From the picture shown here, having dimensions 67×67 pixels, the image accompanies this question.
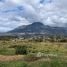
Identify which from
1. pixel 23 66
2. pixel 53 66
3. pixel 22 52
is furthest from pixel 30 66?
pixel 22 52

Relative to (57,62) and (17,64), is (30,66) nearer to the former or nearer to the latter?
(17,64)

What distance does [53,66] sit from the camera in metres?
26.1

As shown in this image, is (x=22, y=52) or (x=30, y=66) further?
(x=22, y=52)

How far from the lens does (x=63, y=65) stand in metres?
26.5

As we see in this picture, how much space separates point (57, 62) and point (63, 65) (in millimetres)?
773

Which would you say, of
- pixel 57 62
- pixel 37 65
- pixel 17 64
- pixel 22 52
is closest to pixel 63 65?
pixel 57 62

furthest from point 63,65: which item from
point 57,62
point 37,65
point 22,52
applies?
point 22,52

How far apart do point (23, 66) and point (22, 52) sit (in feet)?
83.0

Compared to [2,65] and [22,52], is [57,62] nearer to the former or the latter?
[2,65]

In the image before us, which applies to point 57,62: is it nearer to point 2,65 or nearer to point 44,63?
point 44,63

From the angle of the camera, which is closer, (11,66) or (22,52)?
(11,66)

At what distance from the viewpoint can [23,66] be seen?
2584 cm

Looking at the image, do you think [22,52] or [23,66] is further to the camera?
[22,52]

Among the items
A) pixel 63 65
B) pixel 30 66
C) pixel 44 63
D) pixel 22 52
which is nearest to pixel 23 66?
pixel 30 66
